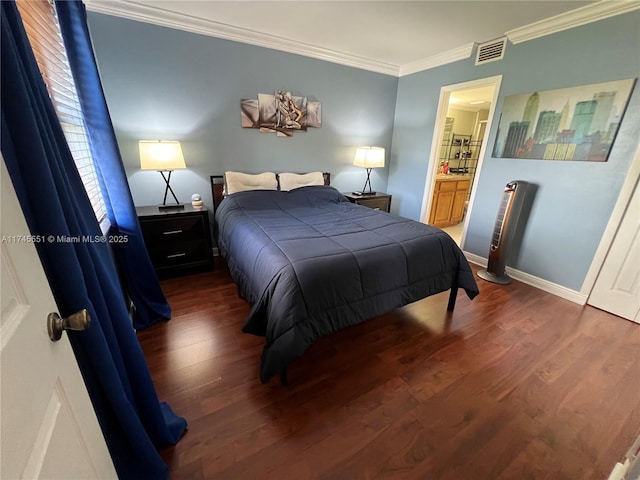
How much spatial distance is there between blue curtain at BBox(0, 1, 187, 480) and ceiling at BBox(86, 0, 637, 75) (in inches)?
89.7

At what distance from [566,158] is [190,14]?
3.74 metres

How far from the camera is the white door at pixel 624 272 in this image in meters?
2.19

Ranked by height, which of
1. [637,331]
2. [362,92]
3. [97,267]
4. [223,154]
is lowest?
[637,331]

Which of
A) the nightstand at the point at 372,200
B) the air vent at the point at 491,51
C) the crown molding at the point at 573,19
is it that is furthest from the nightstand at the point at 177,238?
the crown molding at the point at 573,19

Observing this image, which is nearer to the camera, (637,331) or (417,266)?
(417,266)

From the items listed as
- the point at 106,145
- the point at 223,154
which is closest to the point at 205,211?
the point at 223,154

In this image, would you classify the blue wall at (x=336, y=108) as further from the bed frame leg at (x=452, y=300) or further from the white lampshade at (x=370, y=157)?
the bed frame leg at (x=452, y=300)

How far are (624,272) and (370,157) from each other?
2.71 m

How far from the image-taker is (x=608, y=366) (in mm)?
1795

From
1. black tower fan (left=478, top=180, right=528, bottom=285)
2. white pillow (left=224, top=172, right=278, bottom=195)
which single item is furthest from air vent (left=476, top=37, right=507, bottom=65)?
white pillow (left=224, top=172, right=278, bottom=195)

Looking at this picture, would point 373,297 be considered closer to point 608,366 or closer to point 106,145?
point 608,366

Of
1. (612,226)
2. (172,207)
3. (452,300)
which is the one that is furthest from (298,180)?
(612,226)

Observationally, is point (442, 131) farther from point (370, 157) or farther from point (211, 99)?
point (211, 99)

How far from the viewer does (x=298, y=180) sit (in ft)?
11.0
